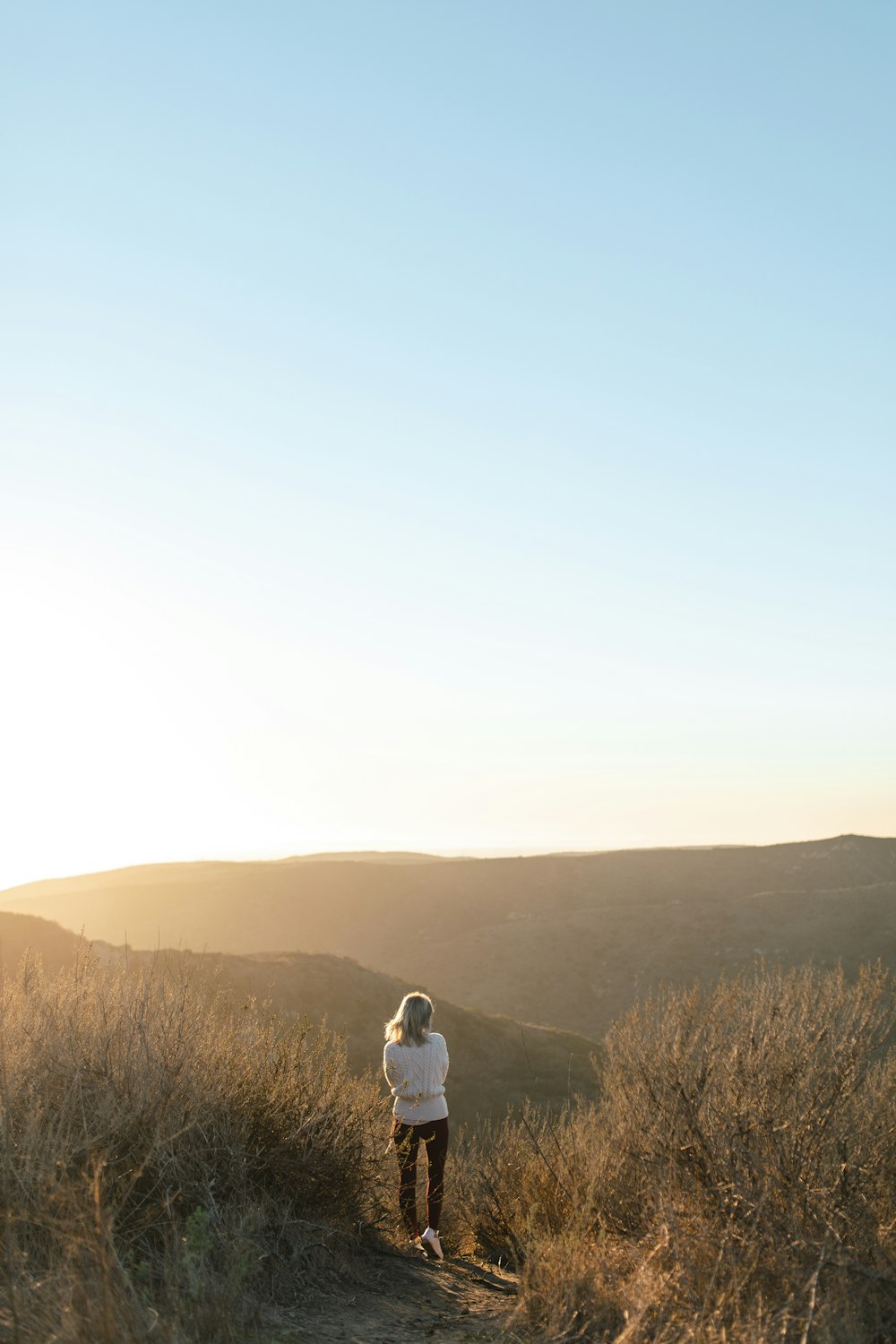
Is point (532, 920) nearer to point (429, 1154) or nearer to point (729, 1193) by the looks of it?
point (429, 1154)

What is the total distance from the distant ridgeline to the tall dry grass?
25.3 metres

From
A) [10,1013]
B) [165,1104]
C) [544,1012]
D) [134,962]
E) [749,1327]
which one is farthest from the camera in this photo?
[544,1012]

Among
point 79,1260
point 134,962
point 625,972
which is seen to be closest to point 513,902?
point 625,972

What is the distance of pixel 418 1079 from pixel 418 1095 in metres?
0.12

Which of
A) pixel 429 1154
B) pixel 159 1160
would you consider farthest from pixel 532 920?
pixel 159 1160

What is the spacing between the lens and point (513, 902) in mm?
73688

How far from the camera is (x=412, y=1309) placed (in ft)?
19.0

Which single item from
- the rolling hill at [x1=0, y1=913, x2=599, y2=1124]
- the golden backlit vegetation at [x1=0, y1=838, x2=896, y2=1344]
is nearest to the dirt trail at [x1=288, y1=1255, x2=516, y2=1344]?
the golden backlit vegetation at [x1=0, y1=838, x2=896, y2=1344]

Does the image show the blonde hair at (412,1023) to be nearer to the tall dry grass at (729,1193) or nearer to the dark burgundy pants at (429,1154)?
the dark burgundy pants at (429,1154)

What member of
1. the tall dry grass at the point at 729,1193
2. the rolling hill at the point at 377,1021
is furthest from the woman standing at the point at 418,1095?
the rolling hill at the point at 377,1021

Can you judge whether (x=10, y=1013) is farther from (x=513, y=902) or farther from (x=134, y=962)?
(x=513, y=902)

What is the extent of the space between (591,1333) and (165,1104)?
8.84 feet

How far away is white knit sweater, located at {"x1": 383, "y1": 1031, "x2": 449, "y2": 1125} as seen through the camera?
670 cm

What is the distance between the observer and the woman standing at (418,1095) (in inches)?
264
